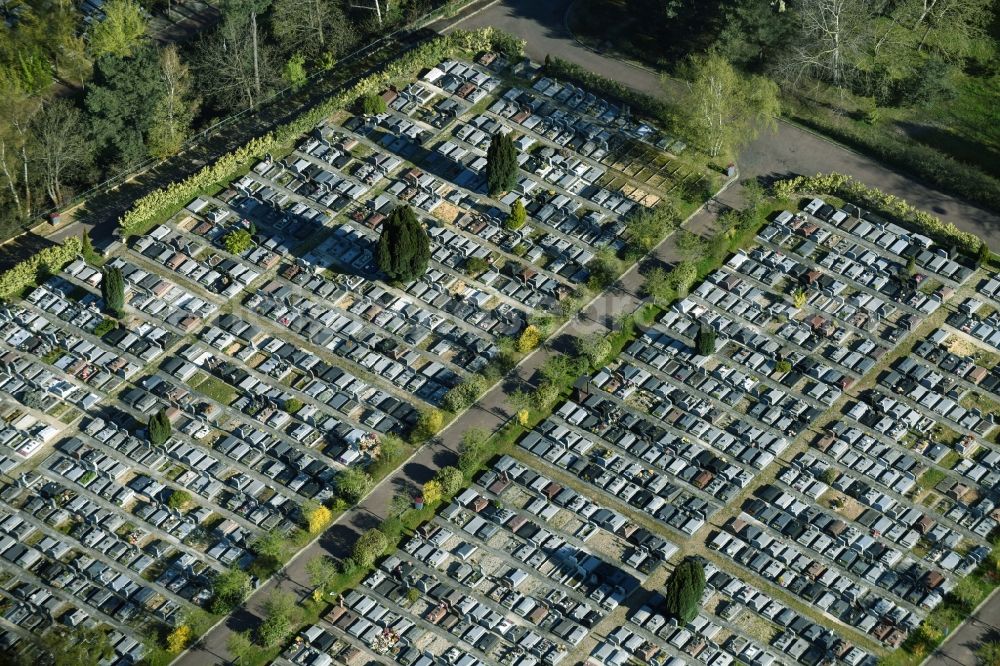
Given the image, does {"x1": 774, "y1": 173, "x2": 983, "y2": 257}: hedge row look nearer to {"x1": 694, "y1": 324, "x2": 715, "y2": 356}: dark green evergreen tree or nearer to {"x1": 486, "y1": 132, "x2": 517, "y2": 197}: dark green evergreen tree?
{"x1": 694, "y1": 324, "x2": 715, "y2": 356}: dark green evergreen tree

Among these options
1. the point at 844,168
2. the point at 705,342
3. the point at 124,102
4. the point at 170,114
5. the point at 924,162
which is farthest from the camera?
the point at 844,168

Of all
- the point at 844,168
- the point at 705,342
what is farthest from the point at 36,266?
the point at 844,168

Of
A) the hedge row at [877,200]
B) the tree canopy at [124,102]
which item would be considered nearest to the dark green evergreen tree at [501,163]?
the hedge row at [877,200]

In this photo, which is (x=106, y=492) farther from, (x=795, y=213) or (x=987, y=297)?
(x=987, y=297)

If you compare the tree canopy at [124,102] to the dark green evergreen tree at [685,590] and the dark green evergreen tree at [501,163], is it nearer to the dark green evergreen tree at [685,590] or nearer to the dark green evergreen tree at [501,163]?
the dark green evergreen tree at [501,163]

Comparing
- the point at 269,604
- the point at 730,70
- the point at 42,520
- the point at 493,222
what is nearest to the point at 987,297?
the point at 730,70

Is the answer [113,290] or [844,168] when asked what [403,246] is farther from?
[844,168]
